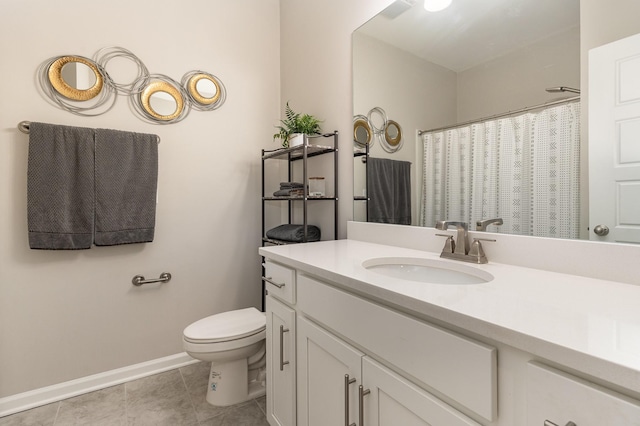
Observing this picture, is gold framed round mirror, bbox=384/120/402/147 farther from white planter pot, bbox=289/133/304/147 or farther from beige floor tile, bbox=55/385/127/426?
beige floor tile, bbox=55/385/127/426

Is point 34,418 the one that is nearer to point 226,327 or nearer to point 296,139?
point 226,327

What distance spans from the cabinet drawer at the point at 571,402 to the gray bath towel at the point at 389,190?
3.08 feet

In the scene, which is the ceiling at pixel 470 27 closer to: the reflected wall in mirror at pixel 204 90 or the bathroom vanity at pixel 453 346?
the bathroom vanity at pixel 453 346

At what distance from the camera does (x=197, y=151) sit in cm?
211

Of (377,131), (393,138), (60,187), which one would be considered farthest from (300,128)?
(60,187)

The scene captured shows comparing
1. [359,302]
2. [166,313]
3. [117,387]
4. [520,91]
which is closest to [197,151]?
[166,313]

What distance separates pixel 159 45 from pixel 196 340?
5.91ft

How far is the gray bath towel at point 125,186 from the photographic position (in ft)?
5.77

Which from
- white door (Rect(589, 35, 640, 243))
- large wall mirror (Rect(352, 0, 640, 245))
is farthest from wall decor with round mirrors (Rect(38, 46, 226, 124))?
white door (Rect(589, 35, 640, 243))

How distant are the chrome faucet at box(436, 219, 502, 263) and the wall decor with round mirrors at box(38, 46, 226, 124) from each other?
1770 mm

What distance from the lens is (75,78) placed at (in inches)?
68.2

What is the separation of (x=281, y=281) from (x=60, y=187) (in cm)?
135

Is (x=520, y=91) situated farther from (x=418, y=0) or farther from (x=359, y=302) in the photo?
(x=359, y=302)

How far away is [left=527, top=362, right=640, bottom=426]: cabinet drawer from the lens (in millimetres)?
415
